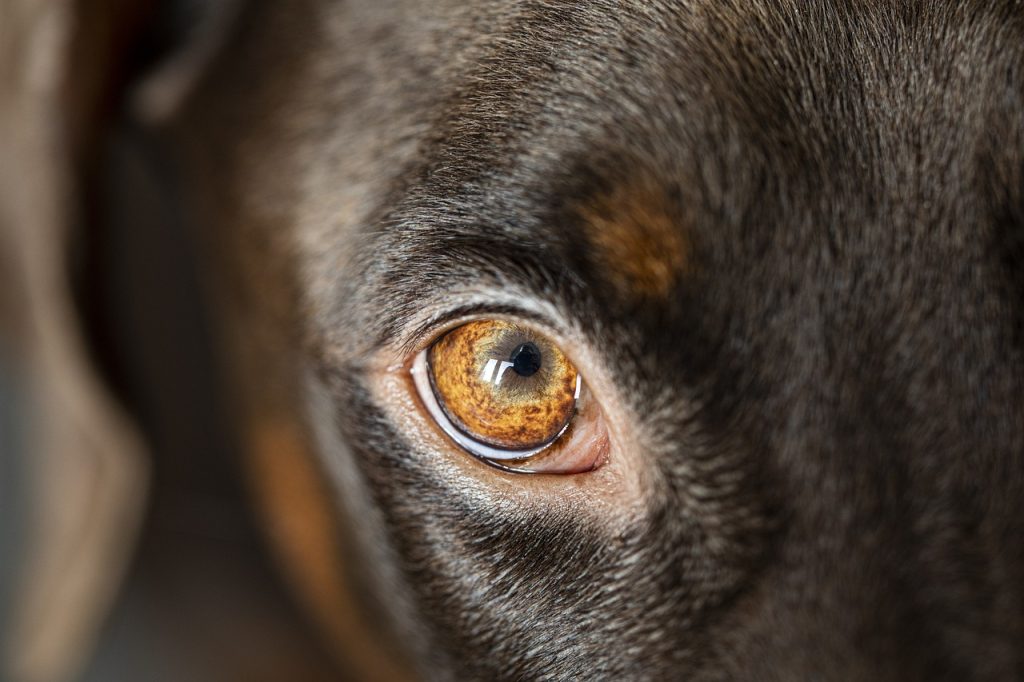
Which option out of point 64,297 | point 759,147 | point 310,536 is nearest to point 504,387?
point 759,147

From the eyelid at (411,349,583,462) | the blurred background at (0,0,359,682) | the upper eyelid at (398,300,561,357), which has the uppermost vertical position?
the blurred background at (0,0,359,682)

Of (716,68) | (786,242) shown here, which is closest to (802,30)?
(716,68)

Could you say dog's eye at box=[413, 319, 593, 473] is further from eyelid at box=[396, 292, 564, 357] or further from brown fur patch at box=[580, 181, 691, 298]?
brown fur patch at box=[580, 181, 691, 298]

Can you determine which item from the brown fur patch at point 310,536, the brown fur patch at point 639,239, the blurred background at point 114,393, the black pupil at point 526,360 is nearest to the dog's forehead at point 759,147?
the brown fur patch at point 639,239

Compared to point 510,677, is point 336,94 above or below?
above

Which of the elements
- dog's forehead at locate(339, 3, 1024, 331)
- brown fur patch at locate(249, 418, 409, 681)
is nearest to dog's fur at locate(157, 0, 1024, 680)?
dog's forehead at locate(339, 3, 1024, 331)

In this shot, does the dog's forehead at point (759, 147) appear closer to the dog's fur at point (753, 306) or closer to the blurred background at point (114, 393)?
the dog's fur at point (753, 306)

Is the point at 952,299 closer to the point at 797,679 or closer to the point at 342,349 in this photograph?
the point at 797,679

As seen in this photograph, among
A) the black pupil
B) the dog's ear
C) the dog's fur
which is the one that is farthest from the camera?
the dog's ear

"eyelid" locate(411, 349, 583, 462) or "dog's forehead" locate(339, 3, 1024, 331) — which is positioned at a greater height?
"dog's forehead" locate(339, 3, 1024, 331)
